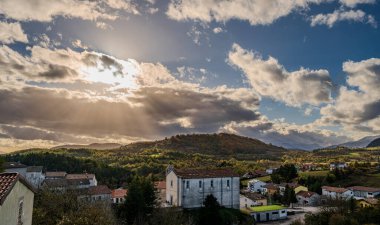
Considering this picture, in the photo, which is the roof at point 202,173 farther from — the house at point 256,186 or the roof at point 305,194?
the house at point 256,186

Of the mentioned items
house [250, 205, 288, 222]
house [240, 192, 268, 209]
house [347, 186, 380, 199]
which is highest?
house [347, 186, 380, 199]

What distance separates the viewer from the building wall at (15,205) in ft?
46.1

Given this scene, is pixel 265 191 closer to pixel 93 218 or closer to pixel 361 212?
pixel 361 212

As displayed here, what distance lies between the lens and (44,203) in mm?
39500

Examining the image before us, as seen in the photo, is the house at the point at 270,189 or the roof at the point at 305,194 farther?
the house at the point at 270,189

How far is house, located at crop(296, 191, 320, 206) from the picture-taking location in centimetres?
9797

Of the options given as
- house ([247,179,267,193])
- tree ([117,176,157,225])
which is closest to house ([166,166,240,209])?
tree ([117,176,157,225])

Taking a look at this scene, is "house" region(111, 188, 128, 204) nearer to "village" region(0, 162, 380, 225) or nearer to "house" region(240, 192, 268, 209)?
"village" region(0, 162, 380, 225)

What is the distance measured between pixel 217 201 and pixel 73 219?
138 feet

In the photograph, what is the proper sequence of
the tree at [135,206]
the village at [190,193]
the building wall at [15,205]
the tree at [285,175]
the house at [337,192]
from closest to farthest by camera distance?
1. the building wall at [15,205]
2. the village at [190,193]
3. the tree at [135,206]
4. the house at [337,192]
5. the tree at [285,175]

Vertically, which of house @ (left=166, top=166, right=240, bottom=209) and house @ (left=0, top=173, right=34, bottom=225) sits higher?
house @ (left=0, top=173, right=34, bottom=225)

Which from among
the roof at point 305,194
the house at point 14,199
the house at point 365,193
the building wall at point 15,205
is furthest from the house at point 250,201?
the house at point 14,199

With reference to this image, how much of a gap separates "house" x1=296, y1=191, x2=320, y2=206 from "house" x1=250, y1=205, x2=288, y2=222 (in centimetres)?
2220

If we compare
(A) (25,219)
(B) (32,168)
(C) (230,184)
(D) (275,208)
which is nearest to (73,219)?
(A) (25,219)
